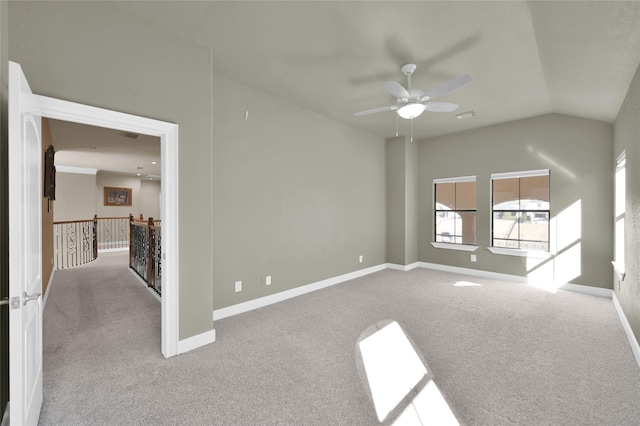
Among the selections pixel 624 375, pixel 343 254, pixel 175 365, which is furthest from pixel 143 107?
pixel 624 375

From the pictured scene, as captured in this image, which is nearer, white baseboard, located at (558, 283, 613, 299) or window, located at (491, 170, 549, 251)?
white baseboard, located at (558, 283, 613, 299)

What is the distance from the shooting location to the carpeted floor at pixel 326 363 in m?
1.91

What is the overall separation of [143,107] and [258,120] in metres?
1.64

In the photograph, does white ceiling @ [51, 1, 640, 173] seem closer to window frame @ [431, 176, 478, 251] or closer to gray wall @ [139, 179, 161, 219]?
window frame @ [431, 176, 478, 251]

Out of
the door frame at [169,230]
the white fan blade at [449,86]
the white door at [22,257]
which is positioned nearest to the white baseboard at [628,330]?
the white fan blade at [449,86]

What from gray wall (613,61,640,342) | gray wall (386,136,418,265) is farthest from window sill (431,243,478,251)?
gray wall (613,61,640,342)

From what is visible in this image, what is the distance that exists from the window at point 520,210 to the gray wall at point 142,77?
5.31 m

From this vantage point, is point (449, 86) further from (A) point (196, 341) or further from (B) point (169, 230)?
(A) point (196, 341)

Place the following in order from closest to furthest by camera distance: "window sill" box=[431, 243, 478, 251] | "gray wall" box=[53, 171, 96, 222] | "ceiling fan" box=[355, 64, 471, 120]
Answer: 1. "ceiling fan" box=[355, 64, 471, 120]
2. "window sill" box=[431, 243, 478, 251]
3. "gray wall" box=[53, 171, 96, 222]

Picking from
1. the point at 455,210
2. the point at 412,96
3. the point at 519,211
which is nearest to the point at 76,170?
the point at 412,96

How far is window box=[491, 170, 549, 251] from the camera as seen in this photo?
507 cm

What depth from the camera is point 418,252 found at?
21.8 ft

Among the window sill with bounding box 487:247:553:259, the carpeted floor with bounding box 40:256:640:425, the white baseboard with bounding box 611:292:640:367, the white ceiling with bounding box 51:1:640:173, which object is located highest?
the white ceiling with bounding box 51:1:640:173

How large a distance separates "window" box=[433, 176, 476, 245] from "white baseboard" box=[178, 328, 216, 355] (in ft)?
17.0
